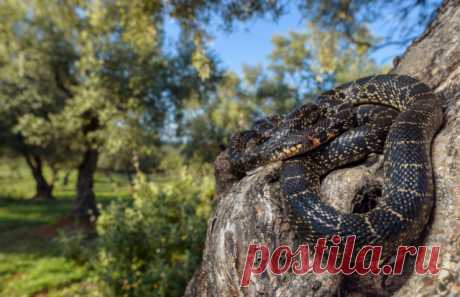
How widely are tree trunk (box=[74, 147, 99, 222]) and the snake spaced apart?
17921mm

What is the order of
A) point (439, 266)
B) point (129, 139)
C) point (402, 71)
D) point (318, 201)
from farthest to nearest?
point (129, 139) → point (402, 71) → point (318, 201) → point (439, 266)

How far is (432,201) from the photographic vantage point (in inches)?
117

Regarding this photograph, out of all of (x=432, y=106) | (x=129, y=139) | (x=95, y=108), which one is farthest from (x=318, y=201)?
(x=95, y=108)

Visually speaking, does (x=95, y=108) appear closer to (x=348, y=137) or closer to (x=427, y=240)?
(x=348, y=137)

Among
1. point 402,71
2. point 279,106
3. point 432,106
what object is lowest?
point 432,106

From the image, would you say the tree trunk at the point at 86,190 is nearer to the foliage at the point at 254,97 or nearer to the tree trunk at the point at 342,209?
the foliage at the point at 254,97

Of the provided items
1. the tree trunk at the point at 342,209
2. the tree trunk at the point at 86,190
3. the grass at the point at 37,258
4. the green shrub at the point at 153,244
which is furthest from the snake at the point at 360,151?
the tree trunk at the point at 86,190

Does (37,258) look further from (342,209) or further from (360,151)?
(360,151)

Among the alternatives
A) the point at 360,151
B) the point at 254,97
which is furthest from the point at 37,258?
the point at 254,97

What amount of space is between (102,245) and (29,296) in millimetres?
4113

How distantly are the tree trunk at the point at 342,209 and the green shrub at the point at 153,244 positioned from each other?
10.5ft

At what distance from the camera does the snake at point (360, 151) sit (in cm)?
287

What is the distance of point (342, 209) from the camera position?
10.8 feet

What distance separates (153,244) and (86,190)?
14.4 metres
